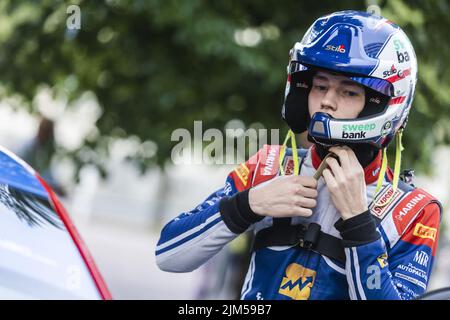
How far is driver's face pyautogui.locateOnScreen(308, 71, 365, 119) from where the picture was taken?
3258 millimetres

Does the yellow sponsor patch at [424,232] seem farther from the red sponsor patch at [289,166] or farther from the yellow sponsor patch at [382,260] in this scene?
the red sponsor patch at [289,166]

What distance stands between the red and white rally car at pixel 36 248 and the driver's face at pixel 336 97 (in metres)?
0.93

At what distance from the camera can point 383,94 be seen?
3328mm

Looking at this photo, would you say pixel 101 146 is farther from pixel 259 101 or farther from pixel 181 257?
pixel 181 257

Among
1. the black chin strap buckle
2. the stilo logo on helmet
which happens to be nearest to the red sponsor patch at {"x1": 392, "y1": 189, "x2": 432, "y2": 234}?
the stilo logo on helmet

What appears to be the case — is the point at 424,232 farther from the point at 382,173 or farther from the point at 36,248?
the point at 36,248

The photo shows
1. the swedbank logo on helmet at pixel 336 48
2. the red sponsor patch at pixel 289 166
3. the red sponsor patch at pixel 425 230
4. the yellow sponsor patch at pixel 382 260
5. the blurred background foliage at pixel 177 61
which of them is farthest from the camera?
the blurred background foliage at pixel 177 61

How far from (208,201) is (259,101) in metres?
4.34

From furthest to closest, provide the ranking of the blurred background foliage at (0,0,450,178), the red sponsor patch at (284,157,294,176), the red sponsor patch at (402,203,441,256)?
the blurred background foliage at (0,0,450,178) < the red sponsor patch at (284,157,294,176) < the red sponsor patch at (402,203,441,256)

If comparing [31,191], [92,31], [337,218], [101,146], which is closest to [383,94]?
[337,218]

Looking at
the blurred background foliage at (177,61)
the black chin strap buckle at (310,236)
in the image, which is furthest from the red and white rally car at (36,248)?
the blurred background foliage at (177,61)

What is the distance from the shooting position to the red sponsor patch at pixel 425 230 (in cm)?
317

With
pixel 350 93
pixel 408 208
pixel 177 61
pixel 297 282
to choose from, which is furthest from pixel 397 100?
pixel 177 61

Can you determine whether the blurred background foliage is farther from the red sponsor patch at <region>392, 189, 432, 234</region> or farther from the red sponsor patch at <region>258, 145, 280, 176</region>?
the red sponsor patch at <region>392, 189, 432, 234</region>
